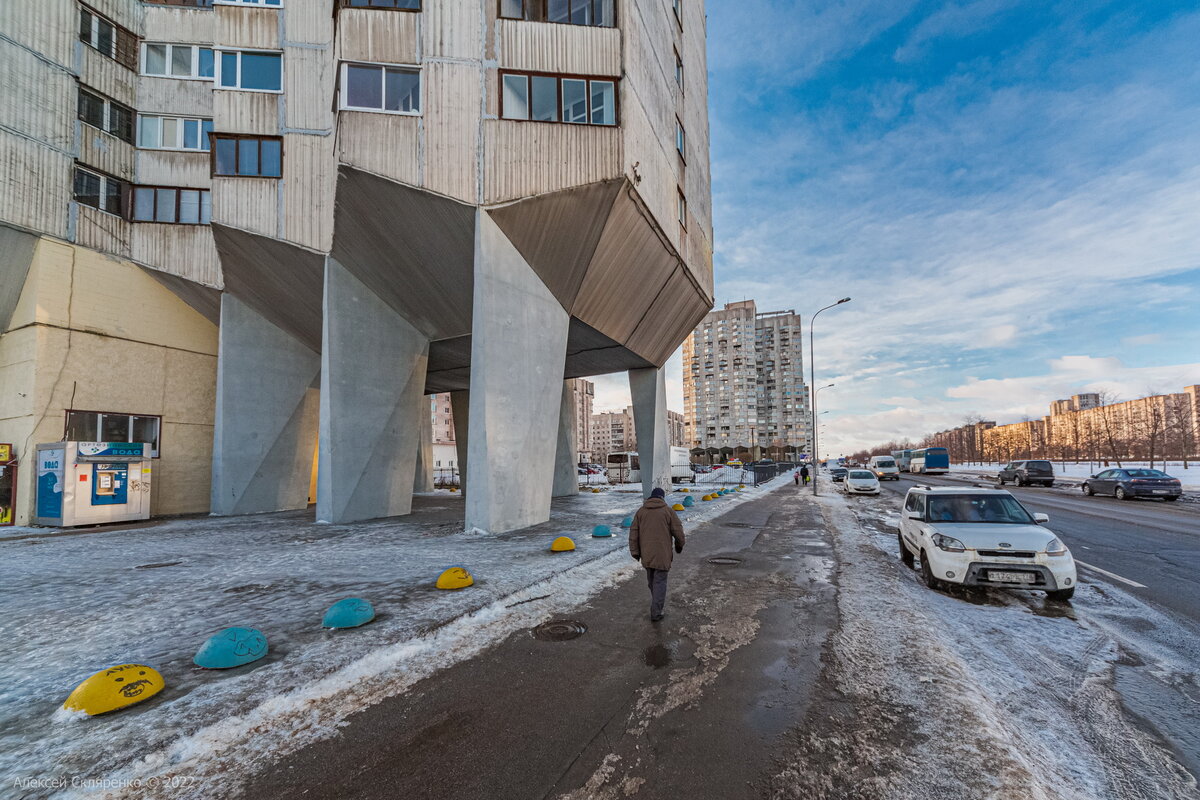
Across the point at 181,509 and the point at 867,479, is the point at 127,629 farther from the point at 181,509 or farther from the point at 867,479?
the point at 867,479

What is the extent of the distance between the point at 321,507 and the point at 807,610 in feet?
47.0

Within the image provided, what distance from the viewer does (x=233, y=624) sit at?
575 centimetres

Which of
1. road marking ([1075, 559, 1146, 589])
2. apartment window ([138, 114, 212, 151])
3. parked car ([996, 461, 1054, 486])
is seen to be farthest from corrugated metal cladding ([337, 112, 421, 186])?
parked car ([996, 461, 1054, 486])

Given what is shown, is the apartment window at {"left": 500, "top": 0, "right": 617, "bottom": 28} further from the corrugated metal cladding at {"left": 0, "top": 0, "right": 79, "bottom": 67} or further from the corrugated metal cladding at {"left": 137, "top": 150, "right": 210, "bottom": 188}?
the corrugated metal cladding at {"left": 0, "top": 0, "right": 79, "bottom": 67}

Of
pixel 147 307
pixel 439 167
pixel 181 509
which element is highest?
pixel 439 167

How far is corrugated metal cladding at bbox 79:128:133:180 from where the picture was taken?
18.2 meters

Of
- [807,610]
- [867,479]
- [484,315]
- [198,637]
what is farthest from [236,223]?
[867,479]

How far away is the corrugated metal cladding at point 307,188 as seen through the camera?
16.1 meters

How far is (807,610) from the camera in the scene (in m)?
6.43

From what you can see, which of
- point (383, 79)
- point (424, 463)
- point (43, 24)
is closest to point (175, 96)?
point (43, 24)

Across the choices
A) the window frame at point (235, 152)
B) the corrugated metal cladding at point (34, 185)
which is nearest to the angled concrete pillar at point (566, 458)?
the window frame at point (235, 152)

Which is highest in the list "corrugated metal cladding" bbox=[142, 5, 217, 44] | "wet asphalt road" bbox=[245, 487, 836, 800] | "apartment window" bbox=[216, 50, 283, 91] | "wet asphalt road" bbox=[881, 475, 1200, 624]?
"corrugated metal cladding" bbox=[142, 5, 217, 44]

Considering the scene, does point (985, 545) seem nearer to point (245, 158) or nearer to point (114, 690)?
point (114, 690)

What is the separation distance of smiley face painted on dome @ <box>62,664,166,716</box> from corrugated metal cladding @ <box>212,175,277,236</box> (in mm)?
16353
